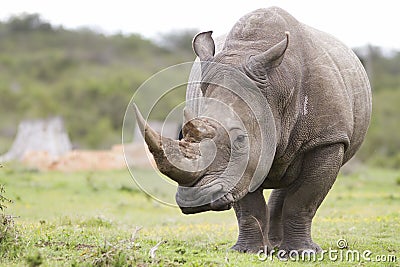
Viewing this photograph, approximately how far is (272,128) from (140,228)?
1.66 m

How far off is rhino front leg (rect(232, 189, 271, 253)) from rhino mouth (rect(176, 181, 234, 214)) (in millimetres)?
1717

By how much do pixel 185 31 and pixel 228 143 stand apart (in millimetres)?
64740

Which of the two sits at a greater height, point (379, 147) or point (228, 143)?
point (379, 147)

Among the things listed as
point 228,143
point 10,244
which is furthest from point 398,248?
point 10,244

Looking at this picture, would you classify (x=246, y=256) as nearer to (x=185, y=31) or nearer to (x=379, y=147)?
(x=379, y=147)

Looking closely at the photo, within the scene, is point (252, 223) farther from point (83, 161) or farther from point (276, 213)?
point (83, 161)

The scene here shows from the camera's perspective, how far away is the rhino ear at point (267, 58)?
7.09m

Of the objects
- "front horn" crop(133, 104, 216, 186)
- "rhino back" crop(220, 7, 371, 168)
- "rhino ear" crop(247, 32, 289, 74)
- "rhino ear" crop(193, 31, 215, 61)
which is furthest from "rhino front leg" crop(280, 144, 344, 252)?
"front horn" crop(133, 104, 216, 186)

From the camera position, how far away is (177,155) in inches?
240

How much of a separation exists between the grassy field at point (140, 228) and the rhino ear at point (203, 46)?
163 centimetres

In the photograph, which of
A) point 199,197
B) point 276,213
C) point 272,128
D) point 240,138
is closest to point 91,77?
point 276,213

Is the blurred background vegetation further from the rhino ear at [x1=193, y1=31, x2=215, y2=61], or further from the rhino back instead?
the rhino back

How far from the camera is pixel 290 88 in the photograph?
7426 mm

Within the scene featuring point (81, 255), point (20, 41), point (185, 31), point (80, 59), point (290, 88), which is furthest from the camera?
point (185, 31)
